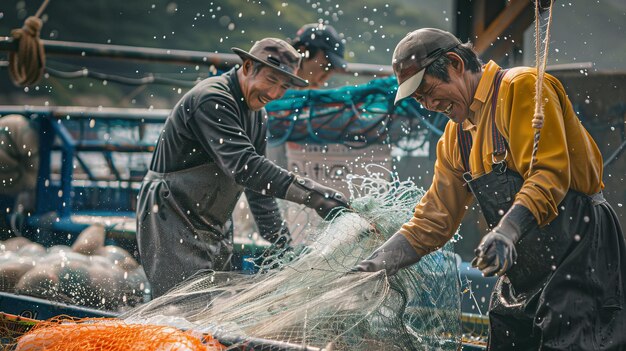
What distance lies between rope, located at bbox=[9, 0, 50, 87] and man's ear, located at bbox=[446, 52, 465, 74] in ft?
16.1

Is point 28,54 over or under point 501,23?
under

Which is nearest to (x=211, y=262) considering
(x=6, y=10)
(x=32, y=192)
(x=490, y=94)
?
(x=490, y=94)

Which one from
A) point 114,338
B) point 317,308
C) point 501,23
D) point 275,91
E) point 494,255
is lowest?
point 114,338

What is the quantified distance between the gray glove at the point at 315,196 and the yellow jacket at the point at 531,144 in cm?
71

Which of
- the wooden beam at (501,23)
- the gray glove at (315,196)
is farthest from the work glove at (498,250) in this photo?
the wooden beam at (501,23)

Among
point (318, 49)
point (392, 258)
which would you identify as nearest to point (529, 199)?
point (392, 258)

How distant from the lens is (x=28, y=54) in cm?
632

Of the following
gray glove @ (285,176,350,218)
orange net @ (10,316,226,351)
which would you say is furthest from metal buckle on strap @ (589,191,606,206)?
orange net @ (10,316,226,351)

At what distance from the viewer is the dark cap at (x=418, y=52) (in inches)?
95.8

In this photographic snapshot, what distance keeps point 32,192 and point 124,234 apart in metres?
1.68

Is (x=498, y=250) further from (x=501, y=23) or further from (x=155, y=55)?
(x=155, y=55)

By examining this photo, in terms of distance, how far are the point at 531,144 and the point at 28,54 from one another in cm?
532

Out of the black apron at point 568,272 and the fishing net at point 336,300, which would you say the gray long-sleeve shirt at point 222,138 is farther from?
the black apron at point 568,272

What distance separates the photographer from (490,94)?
241cm
